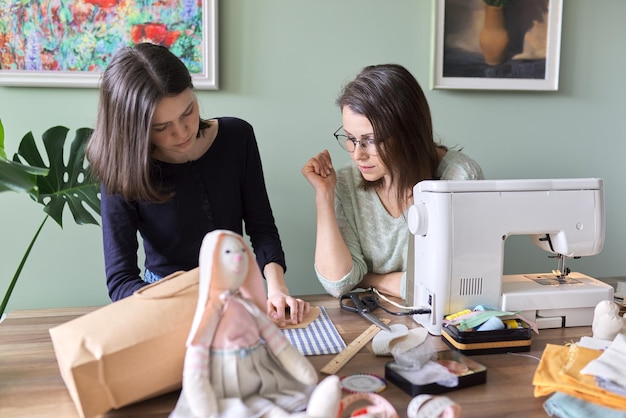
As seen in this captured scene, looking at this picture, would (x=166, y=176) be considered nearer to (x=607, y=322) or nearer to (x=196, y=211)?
(x=196, y=211)

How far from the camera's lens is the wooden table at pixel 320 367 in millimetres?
768

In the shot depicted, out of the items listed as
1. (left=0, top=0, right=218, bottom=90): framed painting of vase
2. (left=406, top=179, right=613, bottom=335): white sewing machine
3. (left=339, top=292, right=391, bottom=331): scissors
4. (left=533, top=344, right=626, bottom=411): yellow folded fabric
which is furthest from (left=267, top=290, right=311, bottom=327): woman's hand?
(left=0, top=0, right=218, bottom=90): framed painting of vase

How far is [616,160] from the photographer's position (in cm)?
205

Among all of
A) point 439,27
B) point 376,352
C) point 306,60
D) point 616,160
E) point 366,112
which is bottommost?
point 376,352

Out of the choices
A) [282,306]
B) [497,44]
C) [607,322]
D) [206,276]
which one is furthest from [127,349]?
[497,44]

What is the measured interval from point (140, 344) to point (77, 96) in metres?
1.18

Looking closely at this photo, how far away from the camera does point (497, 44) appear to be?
74.0 inches

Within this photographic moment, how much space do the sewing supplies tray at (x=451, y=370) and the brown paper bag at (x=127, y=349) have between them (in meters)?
0.34

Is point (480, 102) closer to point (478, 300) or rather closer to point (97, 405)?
point (478, 300)

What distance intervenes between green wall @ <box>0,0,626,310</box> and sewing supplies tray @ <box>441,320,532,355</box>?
3.03ft

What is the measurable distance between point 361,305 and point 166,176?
1.83 ft

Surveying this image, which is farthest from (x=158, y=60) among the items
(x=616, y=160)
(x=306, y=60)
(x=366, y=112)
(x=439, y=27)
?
(x=616, y=160)

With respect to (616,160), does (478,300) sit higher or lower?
lower

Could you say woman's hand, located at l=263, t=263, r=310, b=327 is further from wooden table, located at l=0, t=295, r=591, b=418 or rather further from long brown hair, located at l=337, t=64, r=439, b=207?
long brown hair, located at l=337, t=64, r=439, b=207
